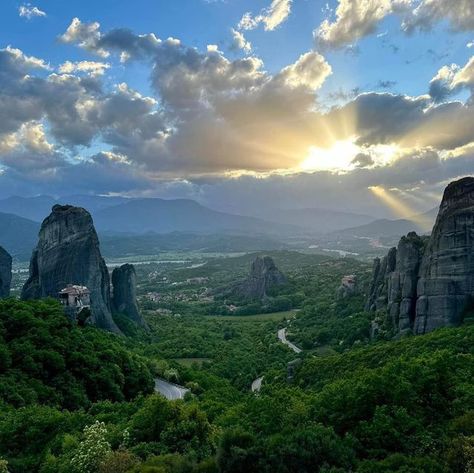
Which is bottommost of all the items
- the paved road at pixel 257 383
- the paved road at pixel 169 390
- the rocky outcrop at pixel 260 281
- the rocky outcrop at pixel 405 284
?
the paved road at pixel 257 383

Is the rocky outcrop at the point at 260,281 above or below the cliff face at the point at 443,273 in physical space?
below

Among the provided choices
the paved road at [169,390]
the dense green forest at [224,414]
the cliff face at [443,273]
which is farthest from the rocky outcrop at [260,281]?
the dense green forest at [224,414]

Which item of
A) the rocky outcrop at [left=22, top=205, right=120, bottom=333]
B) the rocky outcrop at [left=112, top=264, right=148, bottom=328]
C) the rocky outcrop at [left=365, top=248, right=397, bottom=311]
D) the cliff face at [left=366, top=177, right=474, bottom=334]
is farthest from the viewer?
the rocky outcrop at [left=112, top=264, right=148, bottom=328]

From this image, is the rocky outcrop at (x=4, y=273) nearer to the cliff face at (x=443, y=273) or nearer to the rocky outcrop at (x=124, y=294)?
the rocky outcrop at (x=124, y=294)

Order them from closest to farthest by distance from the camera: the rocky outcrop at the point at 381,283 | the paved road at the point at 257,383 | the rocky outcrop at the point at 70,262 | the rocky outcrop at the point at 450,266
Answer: the rocky outcrop at the point at 450,266
the paved road at the point at 257,383
the rocky outcrop at the point at 381,283
the rocky outcrop at the point at 70,262

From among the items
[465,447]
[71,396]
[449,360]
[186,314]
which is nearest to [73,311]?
[71,396]

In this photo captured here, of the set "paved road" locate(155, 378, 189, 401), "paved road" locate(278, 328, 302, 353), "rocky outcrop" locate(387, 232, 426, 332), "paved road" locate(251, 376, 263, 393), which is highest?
"rocky outcrop" locate(387, 232, 426, 332)

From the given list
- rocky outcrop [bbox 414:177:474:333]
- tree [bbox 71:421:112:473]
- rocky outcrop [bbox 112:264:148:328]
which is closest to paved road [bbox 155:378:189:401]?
tree [bbox 71:421:112:473]

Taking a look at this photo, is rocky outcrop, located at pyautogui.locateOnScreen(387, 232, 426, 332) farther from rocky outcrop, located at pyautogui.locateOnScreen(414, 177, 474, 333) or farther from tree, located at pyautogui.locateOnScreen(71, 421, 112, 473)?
tree, located at pyautogui.locateOnScreen(71, 421, 112, 473)
